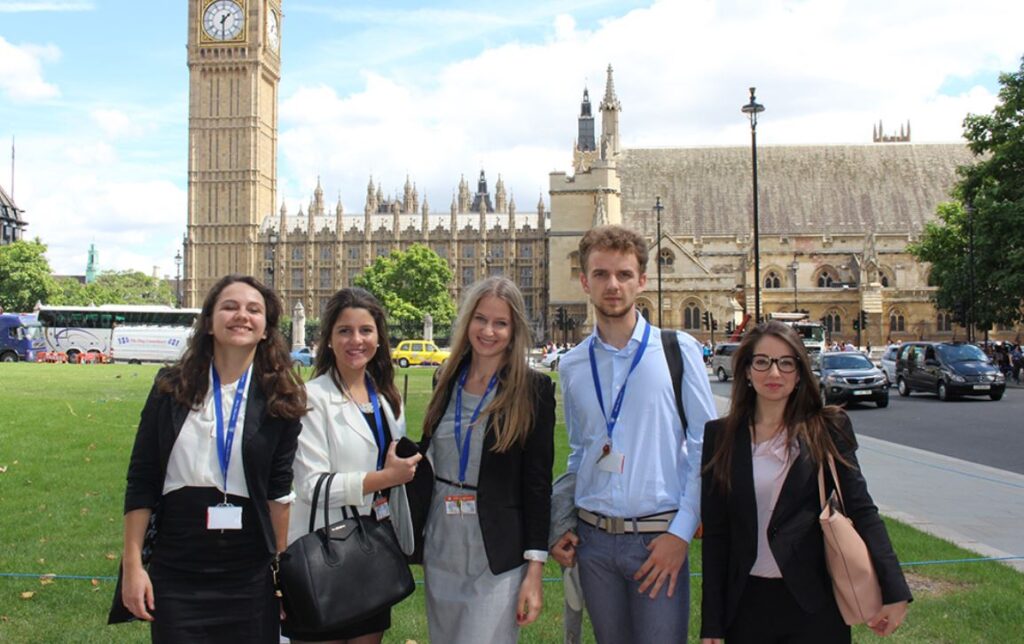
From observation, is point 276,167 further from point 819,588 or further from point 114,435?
point 819,588

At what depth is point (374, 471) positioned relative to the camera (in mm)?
3475

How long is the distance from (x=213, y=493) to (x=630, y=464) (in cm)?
149

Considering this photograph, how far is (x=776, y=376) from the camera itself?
3.32 metres

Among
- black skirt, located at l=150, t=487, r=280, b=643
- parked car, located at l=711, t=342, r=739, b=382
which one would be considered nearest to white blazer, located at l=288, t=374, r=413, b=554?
black skirt, located at l=150, t=487, r=280, b=643

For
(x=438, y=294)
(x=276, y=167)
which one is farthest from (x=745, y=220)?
(x=276, y=167)

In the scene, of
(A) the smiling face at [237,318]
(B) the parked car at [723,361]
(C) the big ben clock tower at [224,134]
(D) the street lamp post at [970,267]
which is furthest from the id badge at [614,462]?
(C) the big ben clock tower at [224,134]

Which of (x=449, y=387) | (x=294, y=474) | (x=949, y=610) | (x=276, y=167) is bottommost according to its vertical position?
(x=949, y=610)

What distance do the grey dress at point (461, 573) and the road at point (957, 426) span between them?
10.2 metres

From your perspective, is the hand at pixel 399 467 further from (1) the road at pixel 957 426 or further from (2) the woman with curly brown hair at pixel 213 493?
(1) the road at pixel 957 426

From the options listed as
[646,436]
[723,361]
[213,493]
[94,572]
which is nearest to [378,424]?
[213,493]

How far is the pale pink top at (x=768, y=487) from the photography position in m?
3.24

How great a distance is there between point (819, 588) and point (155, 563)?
7.51 ft

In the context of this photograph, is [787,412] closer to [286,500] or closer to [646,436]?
[646,436]

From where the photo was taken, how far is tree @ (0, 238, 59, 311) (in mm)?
72125
